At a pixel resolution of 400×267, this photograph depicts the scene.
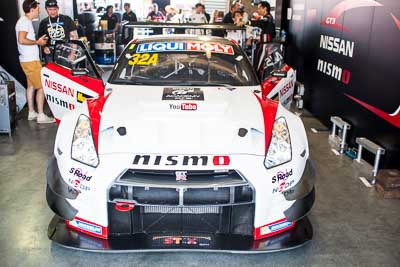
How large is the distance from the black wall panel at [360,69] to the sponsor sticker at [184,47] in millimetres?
1587

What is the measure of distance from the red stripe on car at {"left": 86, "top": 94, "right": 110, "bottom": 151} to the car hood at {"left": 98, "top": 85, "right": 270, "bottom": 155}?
0.03 metres

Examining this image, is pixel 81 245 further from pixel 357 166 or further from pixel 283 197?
pixel 357 166

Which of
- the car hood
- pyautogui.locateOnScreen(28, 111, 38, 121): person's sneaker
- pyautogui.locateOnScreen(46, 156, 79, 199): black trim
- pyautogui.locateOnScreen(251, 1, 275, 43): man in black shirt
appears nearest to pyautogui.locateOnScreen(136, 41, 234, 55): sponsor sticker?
the car hood

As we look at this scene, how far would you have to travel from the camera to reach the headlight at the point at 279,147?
256 cm

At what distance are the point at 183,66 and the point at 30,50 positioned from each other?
3026 millimetres

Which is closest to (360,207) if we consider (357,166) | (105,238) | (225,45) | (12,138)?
(357,166)

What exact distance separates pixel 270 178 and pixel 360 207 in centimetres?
145

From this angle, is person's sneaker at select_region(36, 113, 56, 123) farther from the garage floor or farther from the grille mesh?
the grille mesh

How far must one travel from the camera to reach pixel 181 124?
2.71 meters

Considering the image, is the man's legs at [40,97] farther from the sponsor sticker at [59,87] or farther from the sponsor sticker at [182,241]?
the sponsor sticker at [182,241]

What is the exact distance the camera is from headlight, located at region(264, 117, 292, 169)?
256 centimetres

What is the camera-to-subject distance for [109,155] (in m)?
2.51

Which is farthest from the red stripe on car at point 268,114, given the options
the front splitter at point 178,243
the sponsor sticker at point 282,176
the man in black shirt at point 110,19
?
the man in black shirt at point 110,19

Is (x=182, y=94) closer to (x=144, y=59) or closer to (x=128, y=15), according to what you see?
(x=144, y=59)
